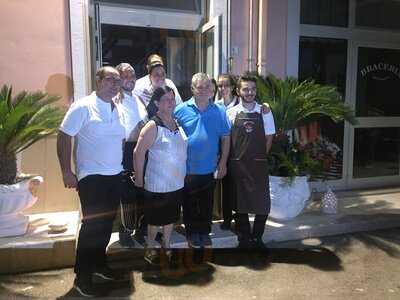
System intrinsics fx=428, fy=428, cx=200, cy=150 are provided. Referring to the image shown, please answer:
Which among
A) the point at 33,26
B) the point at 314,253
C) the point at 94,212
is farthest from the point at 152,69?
the point at 314,253

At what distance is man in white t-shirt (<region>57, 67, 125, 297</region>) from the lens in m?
3.09

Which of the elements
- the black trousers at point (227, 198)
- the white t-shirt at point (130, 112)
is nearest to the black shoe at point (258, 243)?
the black trousers at point (227, 198)

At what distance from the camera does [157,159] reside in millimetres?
3400

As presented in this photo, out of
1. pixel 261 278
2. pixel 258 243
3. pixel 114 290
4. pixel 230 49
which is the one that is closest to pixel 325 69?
pixel 230 49

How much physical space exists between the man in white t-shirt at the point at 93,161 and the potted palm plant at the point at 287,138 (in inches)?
79.3

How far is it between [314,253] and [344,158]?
8.76 feet

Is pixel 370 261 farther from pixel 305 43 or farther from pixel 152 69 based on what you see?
pixel 305 43

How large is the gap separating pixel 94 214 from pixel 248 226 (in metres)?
1.58

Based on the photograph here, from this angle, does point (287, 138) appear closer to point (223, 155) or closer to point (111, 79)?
point (223, 155)

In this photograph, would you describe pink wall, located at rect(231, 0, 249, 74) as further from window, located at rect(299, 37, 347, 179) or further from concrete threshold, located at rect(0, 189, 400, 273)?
concrete threshold, located at rect(0, 189, 400, 273)

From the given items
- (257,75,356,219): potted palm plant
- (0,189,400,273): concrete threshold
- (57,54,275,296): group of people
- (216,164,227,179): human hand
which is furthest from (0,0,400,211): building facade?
(216,164,227,179): human hand

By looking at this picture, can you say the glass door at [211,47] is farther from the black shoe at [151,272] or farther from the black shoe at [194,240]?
the black shoe at [151,272]

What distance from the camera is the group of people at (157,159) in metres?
3.16

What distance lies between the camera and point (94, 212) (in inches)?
126
